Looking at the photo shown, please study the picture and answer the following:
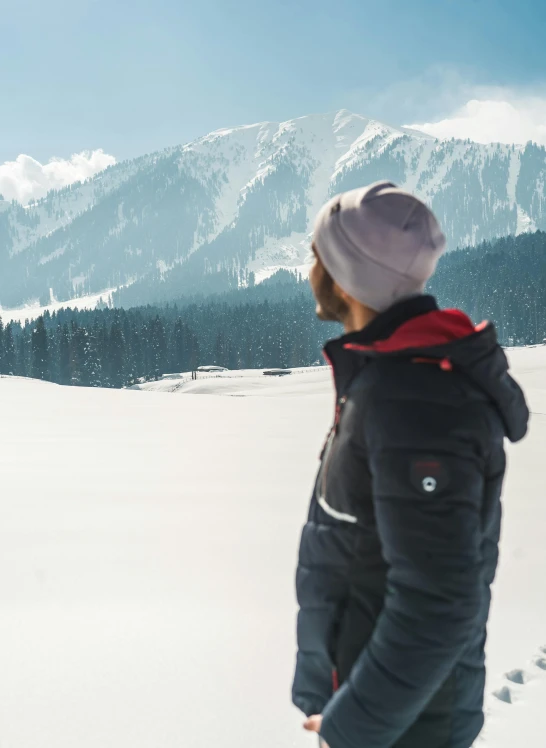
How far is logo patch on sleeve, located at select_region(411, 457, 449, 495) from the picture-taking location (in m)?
1.17

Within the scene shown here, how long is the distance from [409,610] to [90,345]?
287 ft

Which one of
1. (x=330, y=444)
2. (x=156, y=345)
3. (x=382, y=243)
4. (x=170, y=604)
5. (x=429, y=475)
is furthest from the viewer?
(x=156, y=345)

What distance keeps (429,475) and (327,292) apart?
1.93 ft

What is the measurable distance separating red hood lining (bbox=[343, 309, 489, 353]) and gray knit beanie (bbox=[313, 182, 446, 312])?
4.7 inches

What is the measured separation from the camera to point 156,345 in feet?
309

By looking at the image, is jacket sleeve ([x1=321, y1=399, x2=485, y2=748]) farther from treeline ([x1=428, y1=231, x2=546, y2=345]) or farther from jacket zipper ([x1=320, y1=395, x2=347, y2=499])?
treeline ([x1=428, y1=231, x2=546, y2=345])

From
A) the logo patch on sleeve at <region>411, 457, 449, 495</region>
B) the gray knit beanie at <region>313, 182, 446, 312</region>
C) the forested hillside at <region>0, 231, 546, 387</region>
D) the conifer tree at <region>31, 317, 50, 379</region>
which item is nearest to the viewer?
the logo patch on sleeve at <region>411, 457, 449, 495</region>

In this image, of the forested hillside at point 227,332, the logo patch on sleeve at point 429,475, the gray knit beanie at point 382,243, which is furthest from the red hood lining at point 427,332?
the forested hillside at point 227,332

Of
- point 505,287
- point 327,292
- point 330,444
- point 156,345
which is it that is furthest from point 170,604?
point 505,287

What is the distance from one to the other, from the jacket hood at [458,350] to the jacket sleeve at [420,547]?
0.36ft

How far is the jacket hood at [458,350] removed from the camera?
4.03 ft

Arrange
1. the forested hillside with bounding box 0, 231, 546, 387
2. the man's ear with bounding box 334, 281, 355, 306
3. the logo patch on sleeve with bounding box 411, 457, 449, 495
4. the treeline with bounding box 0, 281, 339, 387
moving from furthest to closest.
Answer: the forested hillside with bounding box 0, 231, 546, 387, the treeline with bounding box 0, 281, 339, 387, the man's ear with bounding box 334, 281, 355, 306, the logo patch on sleeve with bounding box 411, 457, 449, 495

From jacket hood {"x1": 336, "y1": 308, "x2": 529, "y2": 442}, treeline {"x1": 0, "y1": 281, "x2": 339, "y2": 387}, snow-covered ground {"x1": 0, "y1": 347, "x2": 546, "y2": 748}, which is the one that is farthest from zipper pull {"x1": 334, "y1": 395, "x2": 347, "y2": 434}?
treeline {"x1": 0, "y1": 281, "x2": 339, "y2": 387}

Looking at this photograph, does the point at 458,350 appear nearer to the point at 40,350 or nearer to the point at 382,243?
the point at 382,243
